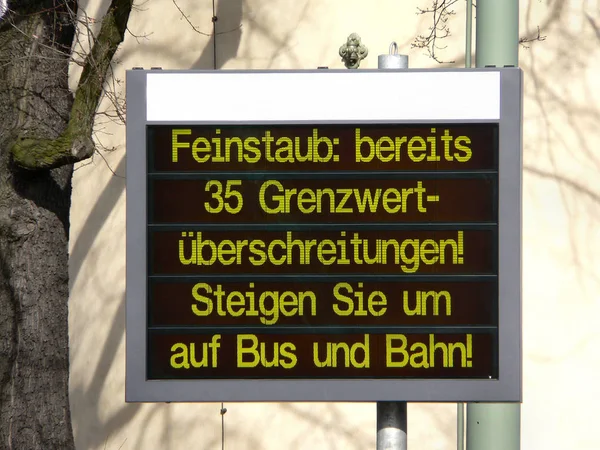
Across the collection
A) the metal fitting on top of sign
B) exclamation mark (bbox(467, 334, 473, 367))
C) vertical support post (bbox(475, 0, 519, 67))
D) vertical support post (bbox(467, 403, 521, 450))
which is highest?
vertical support post (bbox(475, 0, 519, 67))

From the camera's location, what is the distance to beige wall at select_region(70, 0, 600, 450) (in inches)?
300

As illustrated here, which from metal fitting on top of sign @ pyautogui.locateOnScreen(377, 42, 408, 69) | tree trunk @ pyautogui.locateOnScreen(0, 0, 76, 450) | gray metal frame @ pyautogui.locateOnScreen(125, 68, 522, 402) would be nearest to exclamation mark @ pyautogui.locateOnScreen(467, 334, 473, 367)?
gray metal frame @ pyautogui.locateOnScreen(125, 68, 522, 402)

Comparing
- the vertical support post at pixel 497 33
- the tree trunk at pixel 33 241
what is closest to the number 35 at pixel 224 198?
the vertical support post at pixel 497 33

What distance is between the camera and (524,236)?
25.2 ft

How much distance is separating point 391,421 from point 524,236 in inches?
147

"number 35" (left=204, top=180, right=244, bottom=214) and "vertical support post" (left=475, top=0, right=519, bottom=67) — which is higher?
"vertical support post" (left=475, top=0, right=519, bottom=67)

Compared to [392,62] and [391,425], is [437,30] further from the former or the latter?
[391,425]

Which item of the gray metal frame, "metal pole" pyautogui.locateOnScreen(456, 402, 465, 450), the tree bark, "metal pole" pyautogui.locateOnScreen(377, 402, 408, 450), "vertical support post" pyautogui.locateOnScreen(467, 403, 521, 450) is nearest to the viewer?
the gray metal frame

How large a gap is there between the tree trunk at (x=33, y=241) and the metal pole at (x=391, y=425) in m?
2.15

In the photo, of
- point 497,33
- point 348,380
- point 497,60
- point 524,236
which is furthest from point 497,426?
point 524,236

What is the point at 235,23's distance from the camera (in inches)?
317

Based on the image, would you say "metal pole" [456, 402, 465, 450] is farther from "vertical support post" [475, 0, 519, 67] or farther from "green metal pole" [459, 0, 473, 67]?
"vertical support post" [475, 0, 519, 67]

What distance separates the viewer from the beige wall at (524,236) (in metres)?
7.62

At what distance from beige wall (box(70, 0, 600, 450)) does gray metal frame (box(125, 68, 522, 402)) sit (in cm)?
351
